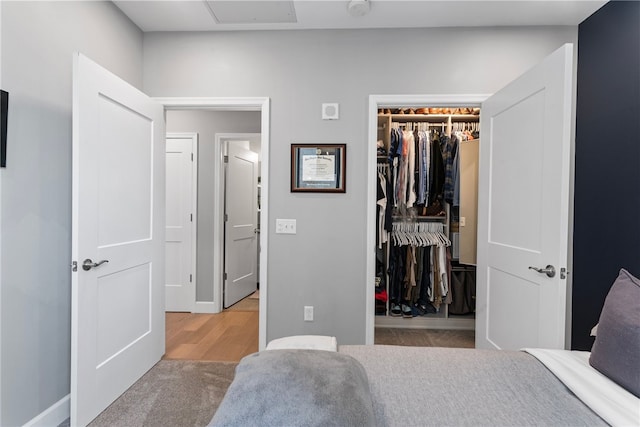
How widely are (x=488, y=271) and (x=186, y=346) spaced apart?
7.92ft

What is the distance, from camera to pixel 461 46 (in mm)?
2289

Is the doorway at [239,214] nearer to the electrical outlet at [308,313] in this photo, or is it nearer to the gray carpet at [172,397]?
the gray carpet at [172,397]

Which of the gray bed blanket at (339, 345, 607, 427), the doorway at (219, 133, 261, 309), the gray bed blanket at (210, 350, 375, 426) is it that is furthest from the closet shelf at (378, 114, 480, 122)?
the gray bed blanket at (210, 350, 375, 426)

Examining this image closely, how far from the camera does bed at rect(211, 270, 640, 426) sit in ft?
2.35

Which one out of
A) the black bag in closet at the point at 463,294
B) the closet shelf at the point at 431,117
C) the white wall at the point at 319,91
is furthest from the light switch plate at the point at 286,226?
the black bag in closet at the point at 463,294

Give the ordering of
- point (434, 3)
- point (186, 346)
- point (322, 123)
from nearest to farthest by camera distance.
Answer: point (434, 3) < point (322, 123) < point (186, 346)

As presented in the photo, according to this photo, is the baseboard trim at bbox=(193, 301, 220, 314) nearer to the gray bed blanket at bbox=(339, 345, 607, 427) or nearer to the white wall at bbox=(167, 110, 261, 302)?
the white wall at bbox=(167, 110, 261, 302)

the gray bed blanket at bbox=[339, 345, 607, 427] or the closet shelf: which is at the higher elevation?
the closet shelf

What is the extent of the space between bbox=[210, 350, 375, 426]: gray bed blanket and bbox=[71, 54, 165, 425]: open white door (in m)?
1.31

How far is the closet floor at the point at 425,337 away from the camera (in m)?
2.78

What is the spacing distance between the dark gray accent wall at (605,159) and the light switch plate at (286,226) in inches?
77.2

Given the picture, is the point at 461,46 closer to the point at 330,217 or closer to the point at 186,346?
the point at 330,217

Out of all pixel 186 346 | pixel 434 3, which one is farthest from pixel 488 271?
pixel 186 346

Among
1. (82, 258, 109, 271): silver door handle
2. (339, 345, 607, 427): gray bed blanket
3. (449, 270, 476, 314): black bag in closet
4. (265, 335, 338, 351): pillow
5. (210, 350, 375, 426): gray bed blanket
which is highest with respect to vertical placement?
(82, 258, 109, 271): silver door handle
